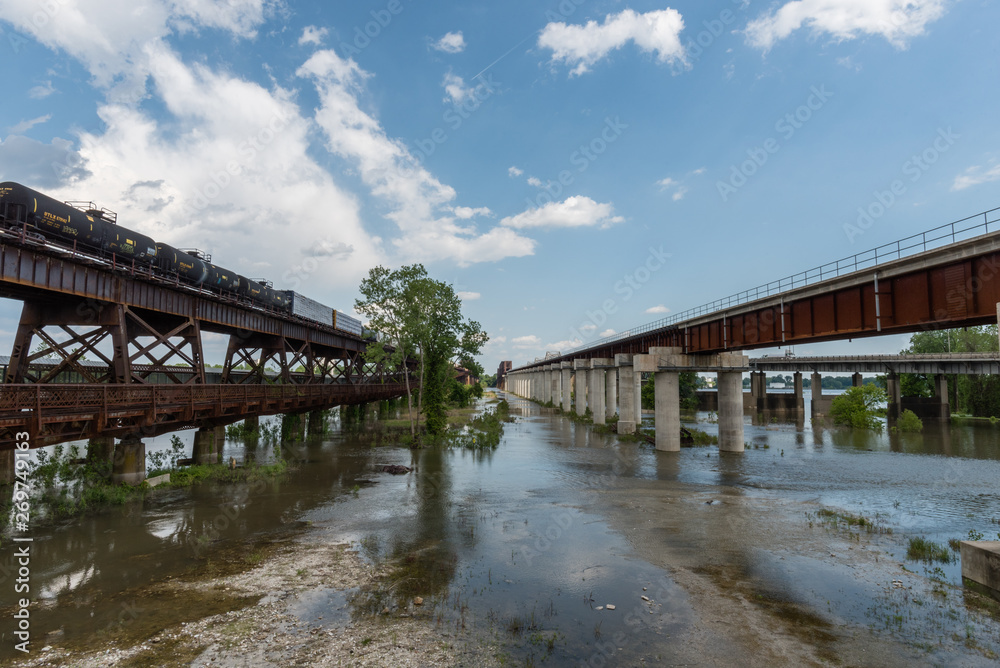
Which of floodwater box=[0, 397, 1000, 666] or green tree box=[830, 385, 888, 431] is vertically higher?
green tree box=[830, 385, 888, 431]

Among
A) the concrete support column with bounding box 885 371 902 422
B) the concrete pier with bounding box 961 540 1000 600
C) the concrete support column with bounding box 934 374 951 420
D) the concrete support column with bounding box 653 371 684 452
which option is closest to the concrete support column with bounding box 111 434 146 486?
the concrete pier with bounding box 961 540 1000 600

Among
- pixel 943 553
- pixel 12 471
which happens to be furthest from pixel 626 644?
pixel 12 471

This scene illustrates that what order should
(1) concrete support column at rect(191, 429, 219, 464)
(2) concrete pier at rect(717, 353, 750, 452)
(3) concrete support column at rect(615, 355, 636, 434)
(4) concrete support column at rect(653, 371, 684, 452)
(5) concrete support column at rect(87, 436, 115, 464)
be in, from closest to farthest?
(5) concrete support column at rect(87, 436, 115, 464) < (1) concrete support column at rect(191, 429, 219, 464) < (2) concrete pier at rect(717, 353, 750, 452) < (4) concrete support column at rect(653, 371, 684, 452) < (3) concrete support column at rect(615, 355, 636, 434)

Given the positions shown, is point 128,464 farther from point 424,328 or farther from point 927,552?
point 927,552

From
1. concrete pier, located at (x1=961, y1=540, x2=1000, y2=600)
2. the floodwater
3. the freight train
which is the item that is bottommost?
the floodwater

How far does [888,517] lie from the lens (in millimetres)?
19078

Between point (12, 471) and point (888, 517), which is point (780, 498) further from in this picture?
point (12, 471)

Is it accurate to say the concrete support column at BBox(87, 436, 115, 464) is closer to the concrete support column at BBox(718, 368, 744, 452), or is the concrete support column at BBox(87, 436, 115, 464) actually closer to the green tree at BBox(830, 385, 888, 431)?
the concrete support column at BBox(718, 368, 744, 452)

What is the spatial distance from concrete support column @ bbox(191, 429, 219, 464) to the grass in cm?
3292

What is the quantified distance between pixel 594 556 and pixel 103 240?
2681 centimetres

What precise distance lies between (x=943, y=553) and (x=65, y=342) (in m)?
35.9

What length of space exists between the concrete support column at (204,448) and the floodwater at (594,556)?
5811 mm

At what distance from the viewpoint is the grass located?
1411 cm

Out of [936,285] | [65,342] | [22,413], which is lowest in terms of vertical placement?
[22,413]
